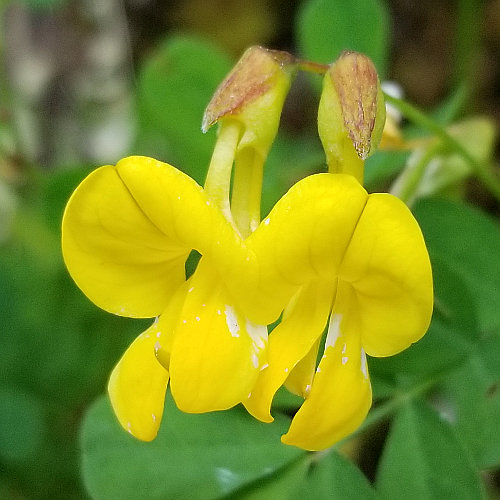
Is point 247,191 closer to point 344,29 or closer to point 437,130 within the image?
point 437,130

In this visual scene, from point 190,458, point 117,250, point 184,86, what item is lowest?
point 190,458

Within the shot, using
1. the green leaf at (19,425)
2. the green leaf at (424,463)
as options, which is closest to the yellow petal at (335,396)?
the green leaf at (424,463)

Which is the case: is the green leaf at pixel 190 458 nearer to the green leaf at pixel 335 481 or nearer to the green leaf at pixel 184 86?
the green leaf at pixel 335 481

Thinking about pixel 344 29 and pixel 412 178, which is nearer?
pixel 412 178

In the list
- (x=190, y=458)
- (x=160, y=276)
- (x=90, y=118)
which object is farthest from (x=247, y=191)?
(x=90, y=118)

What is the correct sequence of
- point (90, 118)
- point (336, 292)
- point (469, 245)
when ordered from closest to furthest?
point (336, 292) < point (469, 245) < point (90, 118)

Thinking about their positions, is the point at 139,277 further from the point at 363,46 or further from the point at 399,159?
the point at 363,46

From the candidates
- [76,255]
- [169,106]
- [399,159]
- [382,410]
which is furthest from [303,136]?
[76,255]

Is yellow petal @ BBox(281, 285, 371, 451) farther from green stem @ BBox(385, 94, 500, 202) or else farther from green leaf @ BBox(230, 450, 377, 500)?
green stem @ BBox(385, 94, 500, 202)

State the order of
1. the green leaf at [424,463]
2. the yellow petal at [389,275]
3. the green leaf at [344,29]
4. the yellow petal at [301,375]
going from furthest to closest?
the green leaf at [344,29]
the green leaf at [424,463]
the yellow petal at [301,375]
the yellow petal at [389,275]
